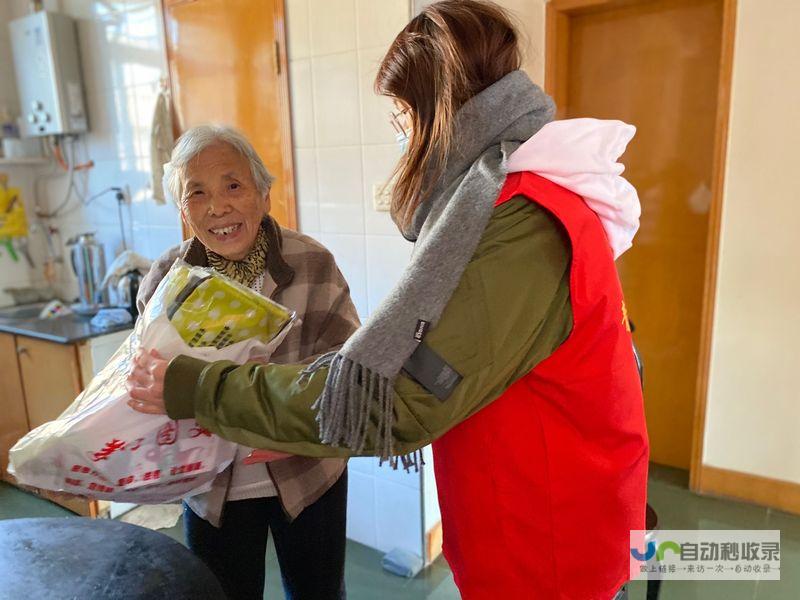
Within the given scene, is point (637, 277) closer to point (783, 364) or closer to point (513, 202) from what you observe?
point (783, 364)

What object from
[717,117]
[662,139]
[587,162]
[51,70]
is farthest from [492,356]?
[51,70]

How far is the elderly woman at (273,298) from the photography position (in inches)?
49.1

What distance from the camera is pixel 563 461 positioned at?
835mm

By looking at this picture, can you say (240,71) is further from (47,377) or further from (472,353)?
(472,353)

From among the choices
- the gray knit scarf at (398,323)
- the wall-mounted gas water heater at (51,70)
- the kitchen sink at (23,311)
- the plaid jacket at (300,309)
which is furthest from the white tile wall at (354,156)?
the kitchen sink at (23,311)

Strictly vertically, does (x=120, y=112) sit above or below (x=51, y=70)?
below

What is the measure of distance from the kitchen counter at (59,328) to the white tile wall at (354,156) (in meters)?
0.95

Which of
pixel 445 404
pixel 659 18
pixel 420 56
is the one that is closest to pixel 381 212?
pixel 420 56

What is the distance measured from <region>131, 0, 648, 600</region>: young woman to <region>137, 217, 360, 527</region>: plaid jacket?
411 mm

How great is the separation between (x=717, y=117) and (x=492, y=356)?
2025mm

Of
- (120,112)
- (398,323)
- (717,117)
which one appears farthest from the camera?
(120,112)

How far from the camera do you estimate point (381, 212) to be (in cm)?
193

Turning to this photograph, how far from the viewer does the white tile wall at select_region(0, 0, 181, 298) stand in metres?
2.52

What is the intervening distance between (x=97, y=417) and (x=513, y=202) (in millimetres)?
696
